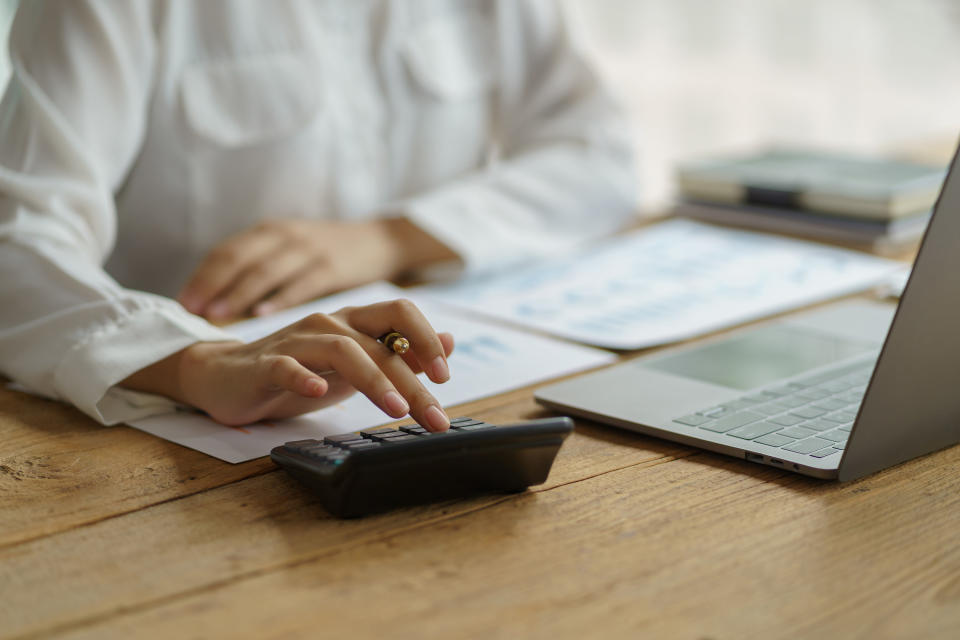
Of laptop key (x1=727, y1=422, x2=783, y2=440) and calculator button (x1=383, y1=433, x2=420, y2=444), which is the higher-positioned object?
laptop key (x1=727, y1=422, x2=783, y2=440)

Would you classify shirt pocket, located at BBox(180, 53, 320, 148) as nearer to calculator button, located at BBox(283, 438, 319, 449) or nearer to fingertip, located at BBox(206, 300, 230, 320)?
fingertip, located at BBox(206, 300, 230, 320)

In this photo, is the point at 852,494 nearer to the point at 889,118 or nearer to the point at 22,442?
the point at 22,442

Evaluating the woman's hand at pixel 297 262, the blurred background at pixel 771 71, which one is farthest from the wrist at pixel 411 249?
the blurred background at pixel 771 71

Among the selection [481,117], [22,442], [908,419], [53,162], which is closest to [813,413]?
[908,419]

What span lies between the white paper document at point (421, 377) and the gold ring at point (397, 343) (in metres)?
0.06

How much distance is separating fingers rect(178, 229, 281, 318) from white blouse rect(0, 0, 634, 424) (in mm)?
85

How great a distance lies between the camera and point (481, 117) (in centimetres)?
132

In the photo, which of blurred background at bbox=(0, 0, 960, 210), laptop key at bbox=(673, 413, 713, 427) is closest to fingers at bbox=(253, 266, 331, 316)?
laptop key at bbox=(673, 413, 713, 427)

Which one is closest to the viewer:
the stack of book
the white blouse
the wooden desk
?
the wooden desk

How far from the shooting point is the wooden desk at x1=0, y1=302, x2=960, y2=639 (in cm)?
40

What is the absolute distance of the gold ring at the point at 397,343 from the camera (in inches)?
23.2

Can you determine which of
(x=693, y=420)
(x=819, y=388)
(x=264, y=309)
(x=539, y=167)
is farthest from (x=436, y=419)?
(x=539, y=167)

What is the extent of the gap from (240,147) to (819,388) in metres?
0.66

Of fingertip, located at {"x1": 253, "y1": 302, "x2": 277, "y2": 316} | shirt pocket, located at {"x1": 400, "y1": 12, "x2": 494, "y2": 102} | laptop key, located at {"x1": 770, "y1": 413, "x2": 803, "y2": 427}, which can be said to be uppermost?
shirt pocket, located at {"x1": 400, "y1": 12, "x2": 494, "y2": 102}
